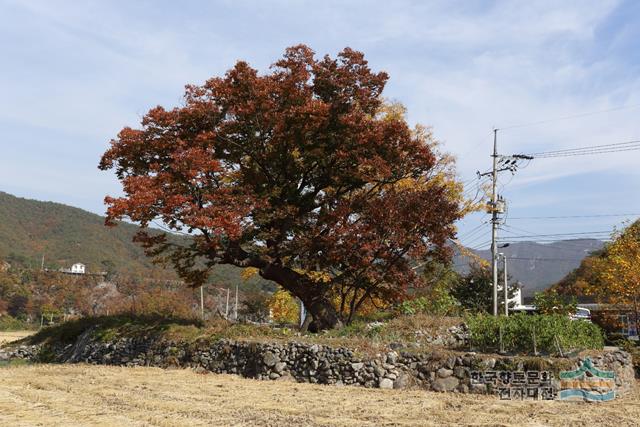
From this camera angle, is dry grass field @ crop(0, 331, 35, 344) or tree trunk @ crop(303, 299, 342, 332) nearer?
tree trunk @ crop(303, 299, 342, 332)

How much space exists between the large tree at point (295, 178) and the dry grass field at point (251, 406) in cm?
433

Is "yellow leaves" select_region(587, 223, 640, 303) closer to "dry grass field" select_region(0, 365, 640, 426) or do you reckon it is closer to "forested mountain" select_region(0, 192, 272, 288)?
"dry grass field" select_region(0, 365, 640, 426)

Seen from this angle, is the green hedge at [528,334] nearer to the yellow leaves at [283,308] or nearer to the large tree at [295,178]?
the large tree at [295,178]

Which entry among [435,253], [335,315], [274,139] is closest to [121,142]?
[274,139]

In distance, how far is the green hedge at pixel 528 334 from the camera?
12.4 m

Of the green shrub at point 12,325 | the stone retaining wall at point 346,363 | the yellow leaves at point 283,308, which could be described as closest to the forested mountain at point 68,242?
the green shrub at point 12,325

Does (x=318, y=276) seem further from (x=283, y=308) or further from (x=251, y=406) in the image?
(x=283, y=308)

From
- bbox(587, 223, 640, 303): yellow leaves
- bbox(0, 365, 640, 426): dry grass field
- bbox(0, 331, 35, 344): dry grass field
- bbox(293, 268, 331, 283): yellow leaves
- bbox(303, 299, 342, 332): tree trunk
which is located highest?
bbox(587, 223, 640, 303): yellow leaves

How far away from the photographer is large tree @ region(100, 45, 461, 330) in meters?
15.5

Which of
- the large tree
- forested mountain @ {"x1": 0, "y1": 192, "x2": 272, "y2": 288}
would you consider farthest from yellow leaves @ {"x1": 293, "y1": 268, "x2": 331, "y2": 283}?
forested mountain @ {"x1": 0, "y1": 192, "x2": 272, "y2": 288}

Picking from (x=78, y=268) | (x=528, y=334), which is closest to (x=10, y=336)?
(x=528, y=334)

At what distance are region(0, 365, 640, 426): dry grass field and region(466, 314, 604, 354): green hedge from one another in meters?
1.67

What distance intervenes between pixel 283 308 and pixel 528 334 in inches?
989

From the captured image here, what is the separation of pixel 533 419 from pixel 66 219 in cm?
9492
